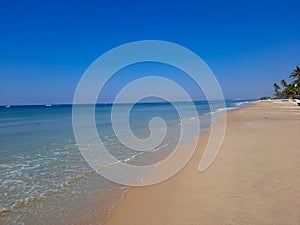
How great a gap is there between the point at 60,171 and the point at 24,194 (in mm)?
1710

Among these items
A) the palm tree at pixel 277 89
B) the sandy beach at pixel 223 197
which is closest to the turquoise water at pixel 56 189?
the sandy beach at pixel 223 197

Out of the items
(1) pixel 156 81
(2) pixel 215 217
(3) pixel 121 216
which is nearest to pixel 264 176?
(2) pixel 215 217

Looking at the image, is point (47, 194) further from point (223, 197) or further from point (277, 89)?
point (277, 89)

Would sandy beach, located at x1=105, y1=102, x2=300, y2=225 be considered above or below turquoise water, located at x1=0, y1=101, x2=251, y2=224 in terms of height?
above

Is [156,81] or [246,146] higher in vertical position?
[156,81]

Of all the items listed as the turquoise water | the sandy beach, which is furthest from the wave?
the sandy beach

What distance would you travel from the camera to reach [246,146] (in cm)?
874

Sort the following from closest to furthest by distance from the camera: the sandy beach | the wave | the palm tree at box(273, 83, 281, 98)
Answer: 1. the sandy beach
2. the wave
3. the palm tree at box(273, 83, 281, 98)

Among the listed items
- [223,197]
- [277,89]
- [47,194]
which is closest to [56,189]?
[47,194]

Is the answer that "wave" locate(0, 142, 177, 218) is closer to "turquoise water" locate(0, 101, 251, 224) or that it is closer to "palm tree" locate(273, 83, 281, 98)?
"turquoise water" locate(0, 101, 251, 224)

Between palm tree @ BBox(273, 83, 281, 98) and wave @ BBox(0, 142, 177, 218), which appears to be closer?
wave @ BBox(0, 142, 177, 218)

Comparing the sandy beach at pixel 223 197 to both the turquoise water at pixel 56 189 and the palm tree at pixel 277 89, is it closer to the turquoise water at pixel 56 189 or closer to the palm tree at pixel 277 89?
the turquoise water at pixel 56 189

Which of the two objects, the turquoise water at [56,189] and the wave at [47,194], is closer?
the turquoise water at [56,189]

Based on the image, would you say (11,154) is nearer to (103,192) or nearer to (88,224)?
(103,192)
